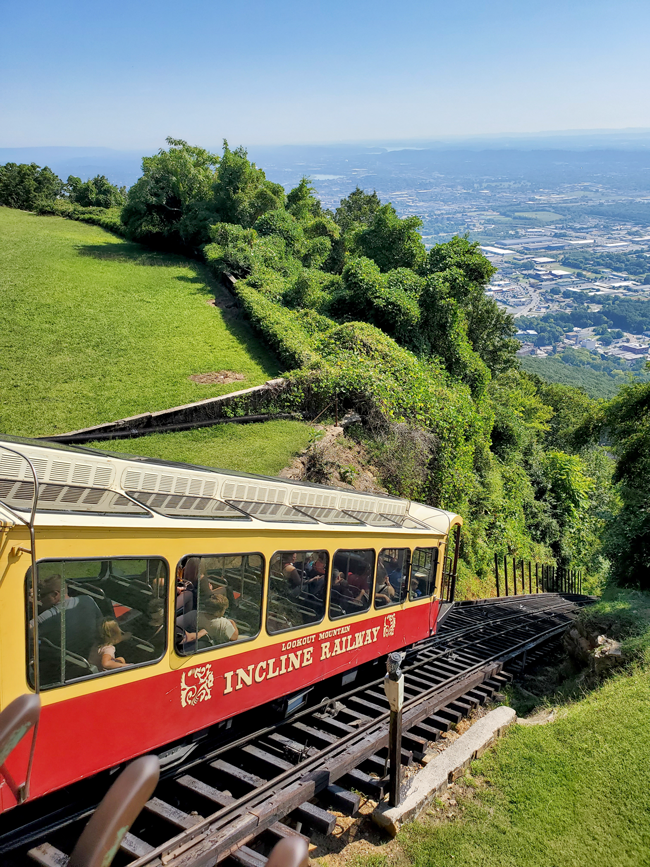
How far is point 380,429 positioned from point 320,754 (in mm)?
12838

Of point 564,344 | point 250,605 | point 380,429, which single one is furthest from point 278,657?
point 564,344

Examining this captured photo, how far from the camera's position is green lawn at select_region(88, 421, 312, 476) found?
15.6 m

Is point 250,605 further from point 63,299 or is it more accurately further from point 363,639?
point 63,299

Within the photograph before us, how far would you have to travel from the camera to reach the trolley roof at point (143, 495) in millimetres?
5039

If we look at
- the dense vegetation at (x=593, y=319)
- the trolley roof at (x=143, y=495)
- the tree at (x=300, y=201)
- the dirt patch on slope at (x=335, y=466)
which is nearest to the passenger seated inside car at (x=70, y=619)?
the trolley roof at (x=143, y=495)

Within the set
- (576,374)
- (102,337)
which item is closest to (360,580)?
(102,337)

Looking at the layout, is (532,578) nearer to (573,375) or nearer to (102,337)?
(102,337)

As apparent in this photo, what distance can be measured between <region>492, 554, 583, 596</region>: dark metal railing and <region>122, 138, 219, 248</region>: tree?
26.3m

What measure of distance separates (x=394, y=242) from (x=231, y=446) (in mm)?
19321

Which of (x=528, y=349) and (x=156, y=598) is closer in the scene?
(x=156, y=598)

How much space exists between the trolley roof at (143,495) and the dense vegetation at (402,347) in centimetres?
997

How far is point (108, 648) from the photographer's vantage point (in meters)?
5.23

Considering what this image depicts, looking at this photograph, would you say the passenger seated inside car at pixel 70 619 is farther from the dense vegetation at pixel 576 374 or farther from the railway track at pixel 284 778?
the dense vegetation at pixel 576 374

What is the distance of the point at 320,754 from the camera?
6836 mm
